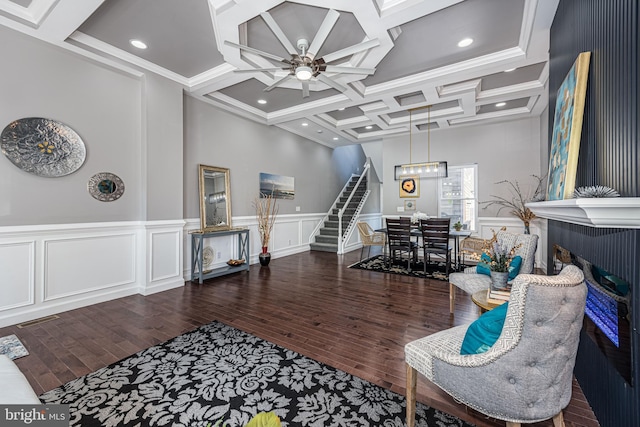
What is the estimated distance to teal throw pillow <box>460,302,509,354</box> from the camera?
135 cm

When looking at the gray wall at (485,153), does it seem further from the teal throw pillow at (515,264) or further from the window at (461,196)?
the teal throw pillow at (515,264)

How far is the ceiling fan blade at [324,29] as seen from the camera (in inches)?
98.8

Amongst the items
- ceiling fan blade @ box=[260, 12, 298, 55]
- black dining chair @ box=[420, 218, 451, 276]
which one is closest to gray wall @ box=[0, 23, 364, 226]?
ceiling fan blade @ box=[260, 12, 298, 55]

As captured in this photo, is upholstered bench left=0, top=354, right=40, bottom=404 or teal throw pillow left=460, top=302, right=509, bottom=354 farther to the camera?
teal throw pillow left=460, top=302, right=509, bottom=354

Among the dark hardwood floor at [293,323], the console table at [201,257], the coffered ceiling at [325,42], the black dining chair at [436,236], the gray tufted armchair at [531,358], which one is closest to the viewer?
the gray tufted armchair at [531,358]

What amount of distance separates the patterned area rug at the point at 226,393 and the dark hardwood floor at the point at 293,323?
16cm

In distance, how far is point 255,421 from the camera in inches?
28.4

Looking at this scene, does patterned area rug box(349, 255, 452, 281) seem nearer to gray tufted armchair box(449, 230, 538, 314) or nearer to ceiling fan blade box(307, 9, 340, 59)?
gray tufted armchair box(449, 230, 538, 314)

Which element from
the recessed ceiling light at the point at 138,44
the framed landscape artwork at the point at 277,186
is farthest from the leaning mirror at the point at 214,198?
the recessed ceiling light at the point at 138,44

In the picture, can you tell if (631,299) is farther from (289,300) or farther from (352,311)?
(289,300)

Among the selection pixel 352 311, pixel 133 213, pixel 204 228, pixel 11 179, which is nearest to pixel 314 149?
pixel 204 228

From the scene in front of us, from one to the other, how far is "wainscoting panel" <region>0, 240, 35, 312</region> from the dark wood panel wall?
5.11 m

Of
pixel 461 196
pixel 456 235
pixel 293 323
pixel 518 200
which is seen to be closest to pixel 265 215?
pixel 293 323

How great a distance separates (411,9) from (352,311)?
3319 millimetres
